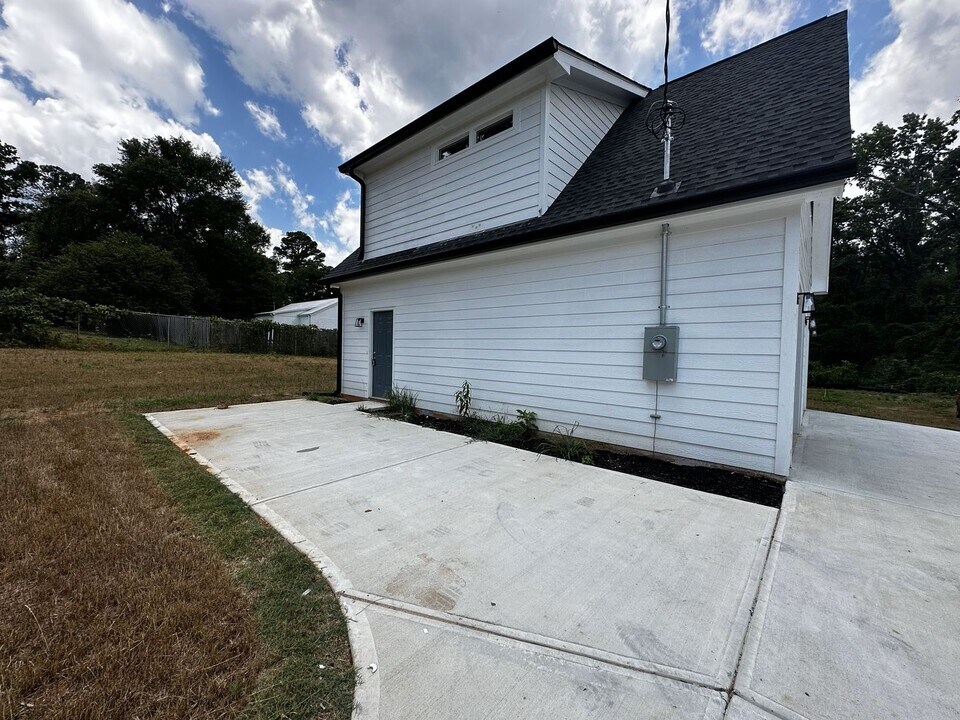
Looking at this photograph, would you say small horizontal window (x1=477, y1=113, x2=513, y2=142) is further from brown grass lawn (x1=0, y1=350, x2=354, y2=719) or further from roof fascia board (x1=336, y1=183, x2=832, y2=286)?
brown grass lawn (x1=0, y1=350, x2=354, y2=719)

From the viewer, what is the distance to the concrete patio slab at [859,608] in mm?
1386

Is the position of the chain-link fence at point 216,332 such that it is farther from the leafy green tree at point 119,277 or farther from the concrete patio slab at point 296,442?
the concrete patio slab at point 296,442

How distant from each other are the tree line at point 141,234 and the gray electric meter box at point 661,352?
28996 mm

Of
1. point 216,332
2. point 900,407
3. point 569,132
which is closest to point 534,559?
point 569,132

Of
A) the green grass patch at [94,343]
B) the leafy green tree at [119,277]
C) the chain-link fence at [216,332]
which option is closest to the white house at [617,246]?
the green grass patch at [94,343]

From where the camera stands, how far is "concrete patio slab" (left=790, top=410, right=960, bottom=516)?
3.37 meters

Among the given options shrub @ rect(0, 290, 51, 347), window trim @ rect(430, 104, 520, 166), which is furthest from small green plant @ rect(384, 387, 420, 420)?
shrub @ rect(0, 290, 51, 347)

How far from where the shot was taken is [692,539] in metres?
2.51

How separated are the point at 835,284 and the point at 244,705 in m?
26.2

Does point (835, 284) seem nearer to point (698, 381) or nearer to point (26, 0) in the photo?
point (698, 381)

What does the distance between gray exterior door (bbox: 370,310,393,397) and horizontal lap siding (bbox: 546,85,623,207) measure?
4.01m

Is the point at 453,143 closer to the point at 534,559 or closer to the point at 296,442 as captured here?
the point at 296,442

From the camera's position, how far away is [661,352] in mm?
4129

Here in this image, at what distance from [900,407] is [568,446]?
1089 cm
